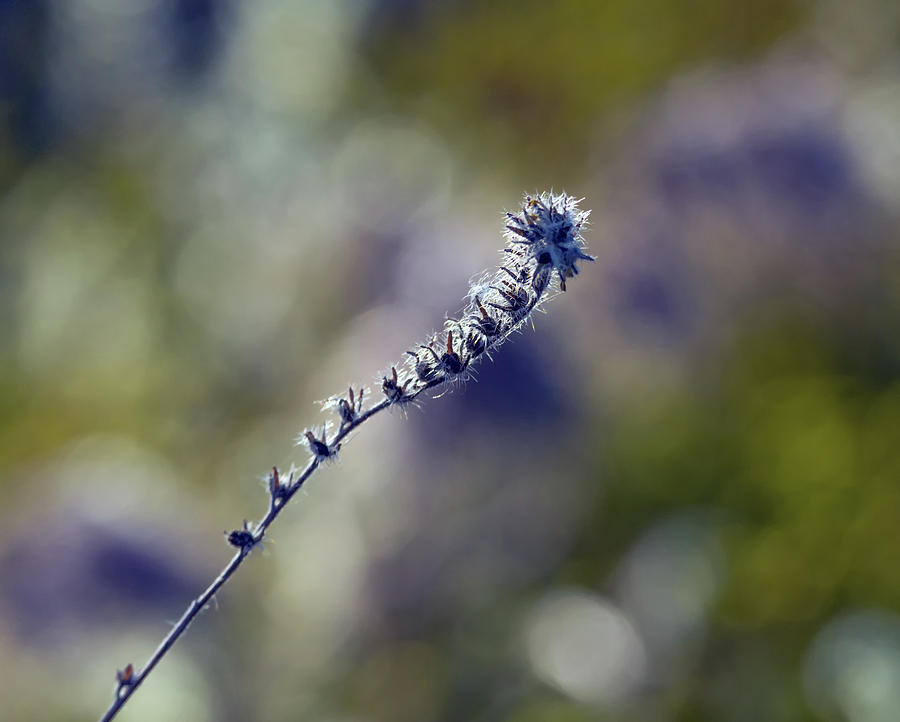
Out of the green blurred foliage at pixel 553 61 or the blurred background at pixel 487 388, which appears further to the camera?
the green blurred foliage at pixel 553 61

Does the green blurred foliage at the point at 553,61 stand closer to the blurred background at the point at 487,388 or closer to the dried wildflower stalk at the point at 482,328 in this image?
the blurred background at the point at 487,388

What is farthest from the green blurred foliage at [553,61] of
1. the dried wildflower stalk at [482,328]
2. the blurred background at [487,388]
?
the dried wildflower stalk at [482,328]

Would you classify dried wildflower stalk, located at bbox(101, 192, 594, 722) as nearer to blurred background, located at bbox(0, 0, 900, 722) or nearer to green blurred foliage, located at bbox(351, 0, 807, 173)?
blurred background, located at bbox(0, 0, 900, 722)

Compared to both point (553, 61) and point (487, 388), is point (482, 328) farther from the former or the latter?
point (553, 61)

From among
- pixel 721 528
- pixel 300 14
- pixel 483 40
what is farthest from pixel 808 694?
pixel 300 14

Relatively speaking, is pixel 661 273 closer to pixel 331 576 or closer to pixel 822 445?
pixel 822 445

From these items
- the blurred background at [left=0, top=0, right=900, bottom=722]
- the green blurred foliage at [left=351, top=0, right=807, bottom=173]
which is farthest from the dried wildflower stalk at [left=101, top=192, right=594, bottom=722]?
the green blurred foliage at [left=351, top=0, right=807, bottom=173]

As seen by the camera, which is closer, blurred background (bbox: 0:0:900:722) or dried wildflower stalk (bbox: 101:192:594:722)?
dried wildflower stalk (bbox: 101:192:594:722)
